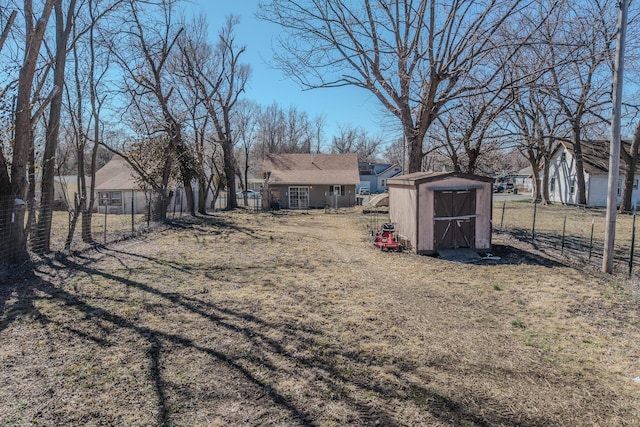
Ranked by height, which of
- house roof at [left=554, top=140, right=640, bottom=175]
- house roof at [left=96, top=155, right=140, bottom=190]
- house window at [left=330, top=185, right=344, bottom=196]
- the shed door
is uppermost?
house roof at [left=554, top=140, right=640, bottom=175]

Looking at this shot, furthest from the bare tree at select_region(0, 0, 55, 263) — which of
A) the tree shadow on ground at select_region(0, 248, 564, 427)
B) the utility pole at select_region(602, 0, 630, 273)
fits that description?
the utility pole at select_region(602, 0, 630, 273)

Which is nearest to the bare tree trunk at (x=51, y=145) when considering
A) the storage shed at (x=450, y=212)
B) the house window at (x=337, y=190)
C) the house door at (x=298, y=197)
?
the storage shed at (x=450, y=212)

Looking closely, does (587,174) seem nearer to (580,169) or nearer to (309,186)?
(580,169)

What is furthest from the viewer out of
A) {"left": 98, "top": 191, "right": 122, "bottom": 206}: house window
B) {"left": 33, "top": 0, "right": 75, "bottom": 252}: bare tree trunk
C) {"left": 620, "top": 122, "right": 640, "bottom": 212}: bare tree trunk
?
{"left": 98, "top": 191, "right": 122, "bottom": 206}: house window

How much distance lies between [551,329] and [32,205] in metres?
9.85

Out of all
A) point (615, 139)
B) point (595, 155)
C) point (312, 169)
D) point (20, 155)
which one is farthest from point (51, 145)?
point (595, 155)

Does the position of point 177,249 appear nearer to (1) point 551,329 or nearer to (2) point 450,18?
(1) point 551,329

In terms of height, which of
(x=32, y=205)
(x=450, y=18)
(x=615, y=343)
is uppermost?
(x=450, y=18)

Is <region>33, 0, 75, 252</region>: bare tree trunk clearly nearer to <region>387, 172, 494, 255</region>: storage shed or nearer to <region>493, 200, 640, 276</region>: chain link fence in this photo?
<region>387, 172, 494, 255</region>: storage shed

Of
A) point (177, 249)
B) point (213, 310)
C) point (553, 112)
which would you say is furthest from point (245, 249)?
point (553, 112)

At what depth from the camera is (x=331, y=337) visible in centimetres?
468

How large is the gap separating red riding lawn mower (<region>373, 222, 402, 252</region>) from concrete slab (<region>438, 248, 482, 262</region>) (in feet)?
4.10

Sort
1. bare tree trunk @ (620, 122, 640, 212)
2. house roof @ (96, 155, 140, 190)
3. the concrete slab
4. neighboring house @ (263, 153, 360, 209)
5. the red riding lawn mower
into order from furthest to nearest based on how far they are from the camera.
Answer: neighboring house @ (263, 153, 360, 209)
house roof @ (96, 155, 140, 190)
bare tree trunk @ (620, 122, 640, 212)
the red riding lawn mower
the concrete slab

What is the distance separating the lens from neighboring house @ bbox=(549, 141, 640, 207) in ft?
92.1
